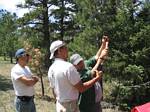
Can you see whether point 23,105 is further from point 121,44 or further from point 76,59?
point 121,44

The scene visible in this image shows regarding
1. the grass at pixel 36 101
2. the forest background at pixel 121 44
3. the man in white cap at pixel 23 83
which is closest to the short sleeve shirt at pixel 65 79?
the man in white cap at pixel 23 83

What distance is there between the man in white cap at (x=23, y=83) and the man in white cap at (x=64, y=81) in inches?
46.8

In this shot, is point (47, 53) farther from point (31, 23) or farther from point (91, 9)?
point (91, 9)

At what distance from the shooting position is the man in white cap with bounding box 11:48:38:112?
765 cm

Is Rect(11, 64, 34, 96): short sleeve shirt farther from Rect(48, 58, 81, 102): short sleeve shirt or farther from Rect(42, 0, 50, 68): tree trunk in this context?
Rect(42, 0, 50, 68): tree trunk

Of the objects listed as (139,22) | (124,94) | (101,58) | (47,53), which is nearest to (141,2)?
(139,22)

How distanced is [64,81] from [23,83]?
59.4 inches

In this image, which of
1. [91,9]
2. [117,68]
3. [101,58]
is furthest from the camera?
[91,9]

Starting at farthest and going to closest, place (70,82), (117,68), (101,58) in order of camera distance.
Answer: (117,68)
(101,58)
(70,82)

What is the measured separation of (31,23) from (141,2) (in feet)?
51.0

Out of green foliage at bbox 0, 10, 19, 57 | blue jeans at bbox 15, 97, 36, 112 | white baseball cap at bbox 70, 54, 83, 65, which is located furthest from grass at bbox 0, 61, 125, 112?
green foliage at bbox 0, 10, 19, 57

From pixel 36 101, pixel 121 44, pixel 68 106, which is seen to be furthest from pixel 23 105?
pixel 121 44

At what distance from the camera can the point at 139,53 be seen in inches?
1120

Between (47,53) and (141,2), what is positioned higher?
(141,2)
